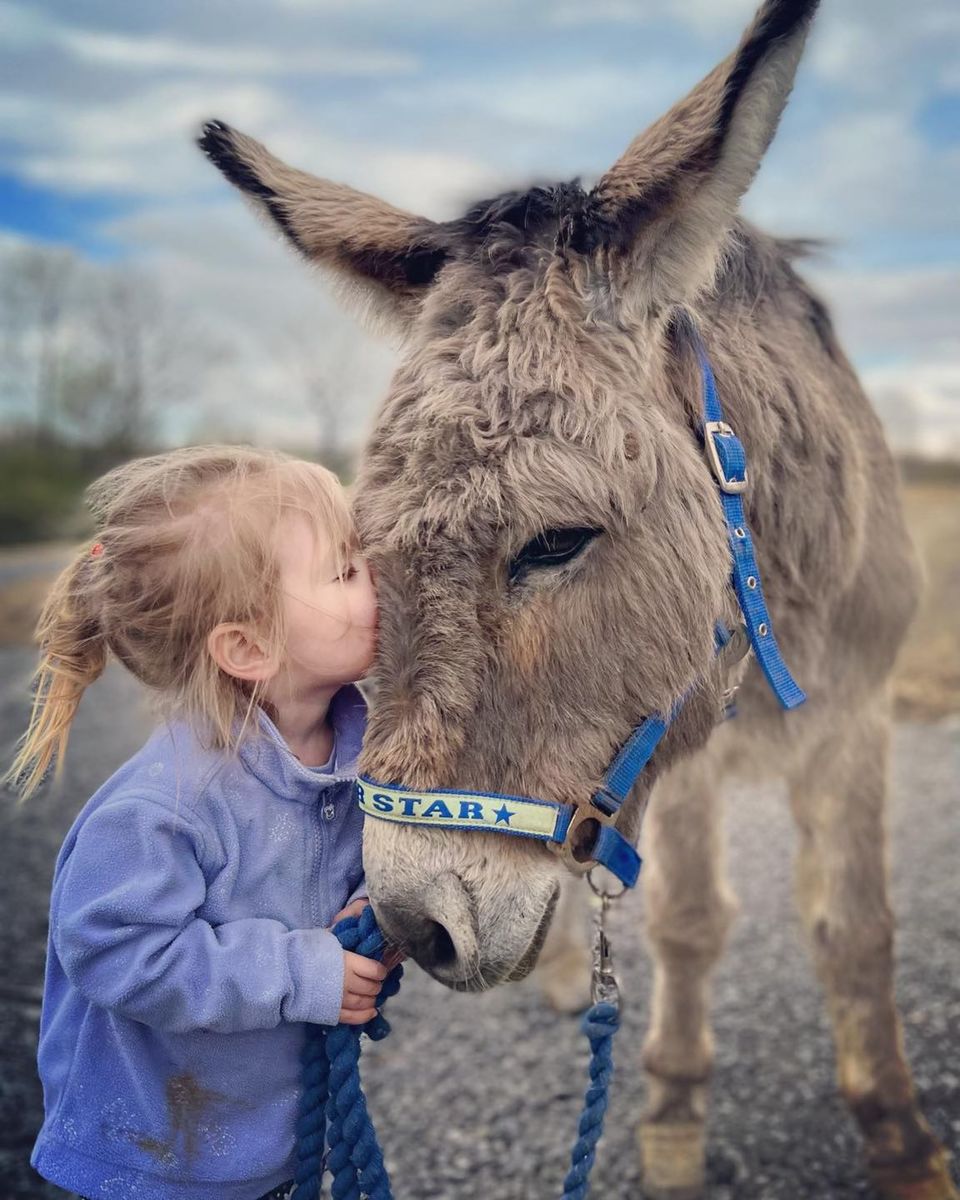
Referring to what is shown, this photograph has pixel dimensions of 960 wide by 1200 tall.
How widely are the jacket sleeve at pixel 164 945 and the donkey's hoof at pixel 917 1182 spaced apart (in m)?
2.29

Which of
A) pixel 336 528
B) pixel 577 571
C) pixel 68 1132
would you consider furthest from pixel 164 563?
pixel 68 1132

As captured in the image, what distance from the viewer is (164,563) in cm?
174

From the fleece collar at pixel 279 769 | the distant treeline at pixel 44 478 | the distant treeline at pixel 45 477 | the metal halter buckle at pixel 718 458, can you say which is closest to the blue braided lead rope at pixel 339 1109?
the fleece collar at pixel 279 769

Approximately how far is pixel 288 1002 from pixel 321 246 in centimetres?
167

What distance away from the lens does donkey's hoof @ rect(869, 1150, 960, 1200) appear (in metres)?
2.91

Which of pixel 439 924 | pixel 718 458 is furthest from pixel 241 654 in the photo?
pixel 718 458

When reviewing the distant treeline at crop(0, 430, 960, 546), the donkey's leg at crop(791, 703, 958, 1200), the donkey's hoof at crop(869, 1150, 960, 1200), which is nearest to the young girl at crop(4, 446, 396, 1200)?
the donkey's leg at crop(791, 703, 958, 1200)

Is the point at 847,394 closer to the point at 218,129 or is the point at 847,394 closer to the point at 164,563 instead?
the point at 218,129

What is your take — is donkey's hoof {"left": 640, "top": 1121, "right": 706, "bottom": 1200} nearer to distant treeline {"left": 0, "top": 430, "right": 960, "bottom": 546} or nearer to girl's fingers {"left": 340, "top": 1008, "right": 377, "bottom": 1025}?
girl's fingers {"left": 340, "top": 1008, "right": 377, "bottom": 1025}

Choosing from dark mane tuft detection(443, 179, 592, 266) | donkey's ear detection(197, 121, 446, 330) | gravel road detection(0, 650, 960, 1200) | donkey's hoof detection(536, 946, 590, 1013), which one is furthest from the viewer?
donkey's hoof detection(536, 946, 590, 1013)

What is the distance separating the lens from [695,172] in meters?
1.77

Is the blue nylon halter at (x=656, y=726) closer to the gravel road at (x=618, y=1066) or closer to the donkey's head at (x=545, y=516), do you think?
the donkey's head at (x=545, y=516)

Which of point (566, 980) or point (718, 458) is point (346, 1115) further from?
point (566, 980)

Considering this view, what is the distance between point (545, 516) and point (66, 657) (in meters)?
1.00
